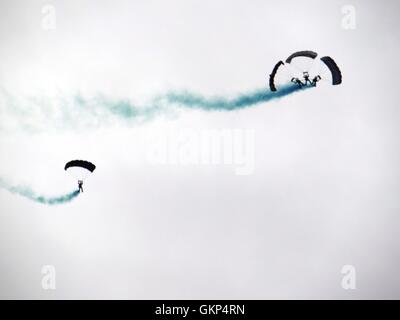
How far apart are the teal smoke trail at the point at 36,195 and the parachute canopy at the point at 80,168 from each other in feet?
0.49

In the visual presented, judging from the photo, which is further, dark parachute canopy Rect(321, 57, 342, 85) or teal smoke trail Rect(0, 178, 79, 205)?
teal smoke trail Rect(0, 178, 79, 205)

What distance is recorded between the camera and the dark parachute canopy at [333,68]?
10.3 ft

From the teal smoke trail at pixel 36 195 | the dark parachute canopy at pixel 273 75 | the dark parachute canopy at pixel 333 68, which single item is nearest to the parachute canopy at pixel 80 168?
the teal smoke trail at pixel 36 195

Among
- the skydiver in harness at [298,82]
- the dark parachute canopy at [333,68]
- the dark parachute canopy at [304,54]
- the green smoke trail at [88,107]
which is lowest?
the green smoke trail at [88,107]

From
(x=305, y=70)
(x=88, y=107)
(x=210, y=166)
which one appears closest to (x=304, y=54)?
(x=305, y=70)

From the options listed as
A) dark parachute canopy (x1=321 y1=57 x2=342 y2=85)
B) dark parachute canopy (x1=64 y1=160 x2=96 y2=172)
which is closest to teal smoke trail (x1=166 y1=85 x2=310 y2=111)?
dark parachute canopy (x1=321 y1=57 x2=342 y2=85)

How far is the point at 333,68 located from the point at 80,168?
7.49 feet

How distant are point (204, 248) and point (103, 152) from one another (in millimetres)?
1197

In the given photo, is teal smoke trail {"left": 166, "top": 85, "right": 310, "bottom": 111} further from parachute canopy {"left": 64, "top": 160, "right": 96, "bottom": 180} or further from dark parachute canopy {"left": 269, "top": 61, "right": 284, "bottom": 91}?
parachute canopy {"left": 64, "top": 160, "right": 96, "bottom": 180}

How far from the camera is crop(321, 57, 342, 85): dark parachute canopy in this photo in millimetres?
3137

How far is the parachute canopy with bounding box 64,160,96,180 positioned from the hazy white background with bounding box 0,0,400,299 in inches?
2.3

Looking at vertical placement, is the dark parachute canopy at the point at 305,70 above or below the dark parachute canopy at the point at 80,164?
above

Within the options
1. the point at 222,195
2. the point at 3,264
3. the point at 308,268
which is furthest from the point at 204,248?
the point at 3,264

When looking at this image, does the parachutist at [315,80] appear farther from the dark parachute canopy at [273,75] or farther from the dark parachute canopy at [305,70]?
the dark parachute canopy at [273,75]
